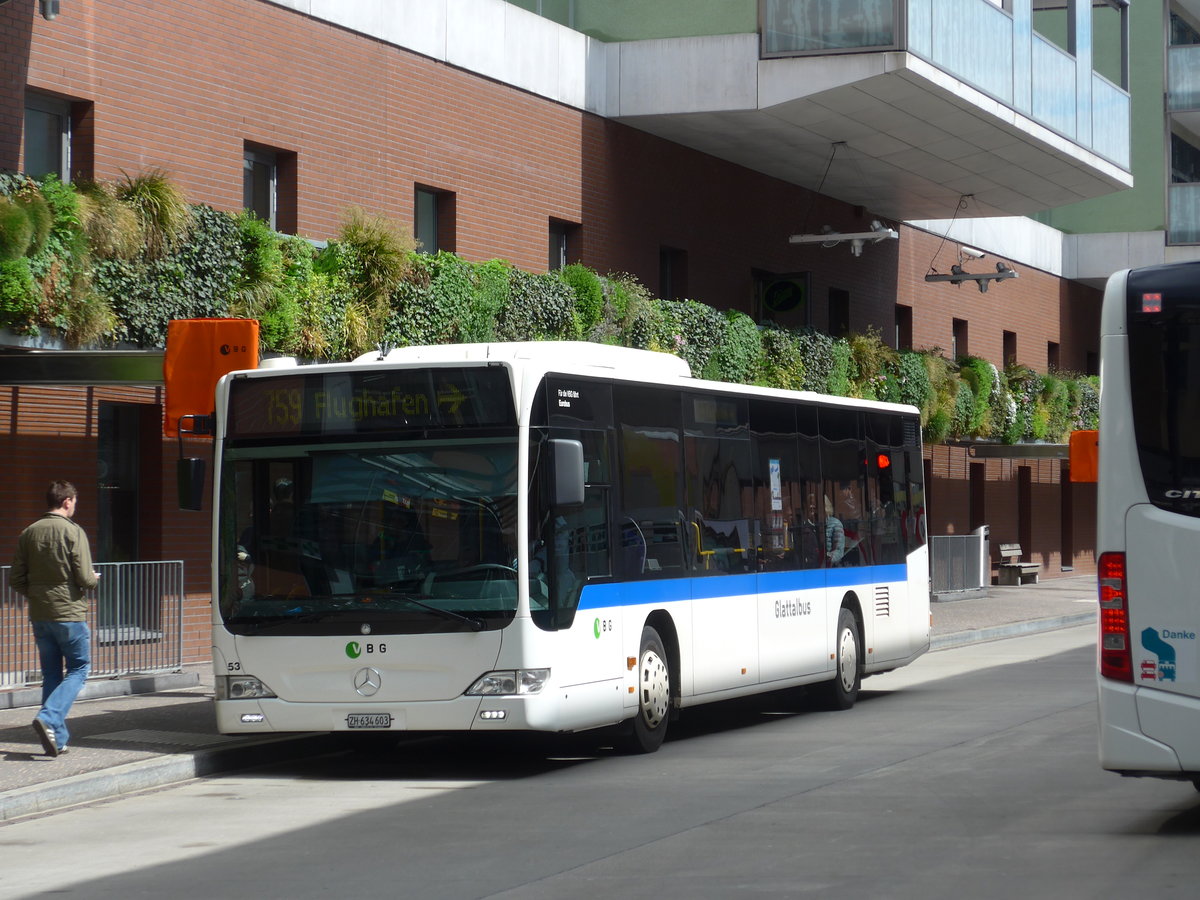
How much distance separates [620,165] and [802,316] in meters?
5.28

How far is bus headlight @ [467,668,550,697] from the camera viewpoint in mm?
11992

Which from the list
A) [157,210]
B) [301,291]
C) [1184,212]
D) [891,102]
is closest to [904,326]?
[1184,212]

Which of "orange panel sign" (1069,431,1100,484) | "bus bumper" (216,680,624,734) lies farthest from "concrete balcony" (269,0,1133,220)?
"orange panel sign" (1069,431,1100,484)

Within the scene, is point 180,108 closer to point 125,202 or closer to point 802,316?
point 125,202

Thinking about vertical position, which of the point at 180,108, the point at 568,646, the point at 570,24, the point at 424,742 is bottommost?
the point at 424,742

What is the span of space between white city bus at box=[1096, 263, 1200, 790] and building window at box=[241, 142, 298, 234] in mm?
13653

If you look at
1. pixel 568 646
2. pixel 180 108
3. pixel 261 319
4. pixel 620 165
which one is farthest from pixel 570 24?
pixel 568 646

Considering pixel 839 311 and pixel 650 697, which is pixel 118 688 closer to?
pixel 650 697

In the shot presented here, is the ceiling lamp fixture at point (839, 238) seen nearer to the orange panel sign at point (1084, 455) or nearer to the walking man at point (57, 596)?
the orange panel sign at point (1084, 455)

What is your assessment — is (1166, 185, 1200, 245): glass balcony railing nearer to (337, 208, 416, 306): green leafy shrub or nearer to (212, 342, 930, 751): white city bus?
(337, 208, 416, 306): green leafy shrub

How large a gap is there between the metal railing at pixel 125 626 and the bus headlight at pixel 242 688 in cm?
431

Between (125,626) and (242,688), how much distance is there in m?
5.17

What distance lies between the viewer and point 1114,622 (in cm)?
902

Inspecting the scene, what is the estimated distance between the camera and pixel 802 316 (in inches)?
1231
